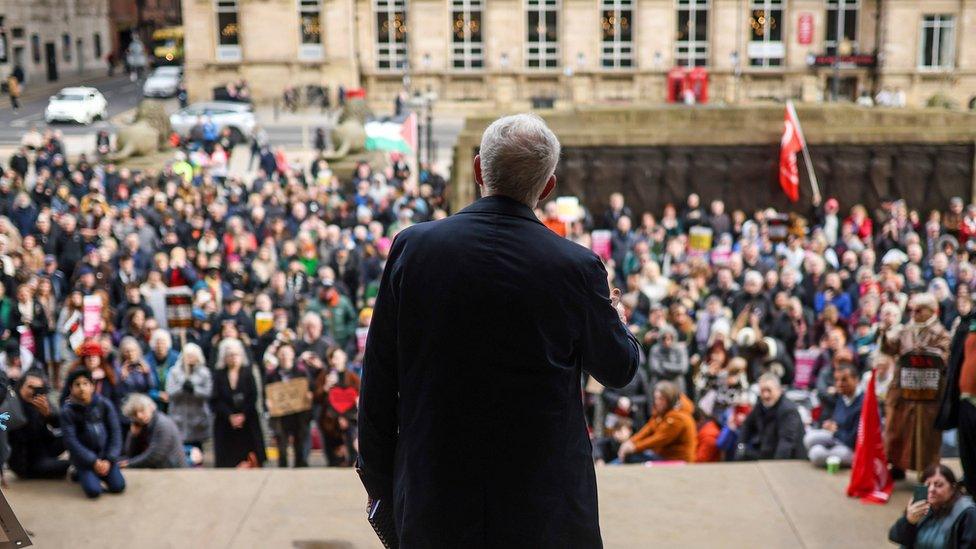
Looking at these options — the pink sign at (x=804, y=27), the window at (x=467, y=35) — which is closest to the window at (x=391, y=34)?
the window at (x=467, y=35)

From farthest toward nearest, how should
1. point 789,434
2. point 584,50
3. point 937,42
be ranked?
point 584,50, point 937,42, point 789,434

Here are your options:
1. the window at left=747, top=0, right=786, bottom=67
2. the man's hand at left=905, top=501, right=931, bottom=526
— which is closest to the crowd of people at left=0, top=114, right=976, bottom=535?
the man's hand at left=905, top=501, right=931, bottom=526

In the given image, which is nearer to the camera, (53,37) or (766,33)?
(766,33)

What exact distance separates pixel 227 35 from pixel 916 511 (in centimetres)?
4567

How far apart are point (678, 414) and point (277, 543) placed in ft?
14.8

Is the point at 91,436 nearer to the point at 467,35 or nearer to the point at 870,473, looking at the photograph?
the point at 870,473

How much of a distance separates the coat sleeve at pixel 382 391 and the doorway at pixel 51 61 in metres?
64.2

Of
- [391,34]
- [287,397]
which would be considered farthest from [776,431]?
[391,34]

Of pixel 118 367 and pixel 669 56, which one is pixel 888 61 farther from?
pixel 118 367

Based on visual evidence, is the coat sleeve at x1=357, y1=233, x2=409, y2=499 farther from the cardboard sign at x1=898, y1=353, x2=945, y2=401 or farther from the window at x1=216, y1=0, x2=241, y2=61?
the window at x1=216, y1=0, x2=241, y2=61

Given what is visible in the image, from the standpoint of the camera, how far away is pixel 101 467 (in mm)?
7102

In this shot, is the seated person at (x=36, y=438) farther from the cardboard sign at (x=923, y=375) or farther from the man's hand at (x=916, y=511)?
the cardboard sign at (x=923, y=375)

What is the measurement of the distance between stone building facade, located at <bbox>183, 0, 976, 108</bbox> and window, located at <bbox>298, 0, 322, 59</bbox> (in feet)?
0.12

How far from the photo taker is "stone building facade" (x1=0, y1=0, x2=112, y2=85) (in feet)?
192
